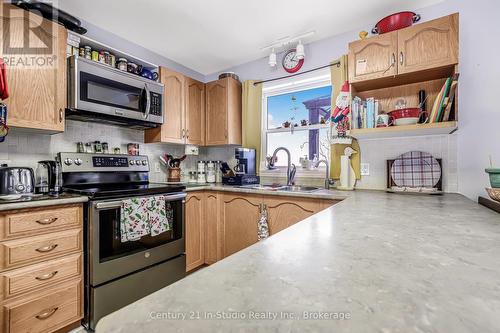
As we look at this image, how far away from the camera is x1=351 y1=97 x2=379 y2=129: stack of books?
6.25 feet

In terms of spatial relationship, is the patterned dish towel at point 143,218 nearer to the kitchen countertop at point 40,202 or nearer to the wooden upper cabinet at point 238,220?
the kitchen countertop at point 40,202

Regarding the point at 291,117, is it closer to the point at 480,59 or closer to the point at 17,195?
the point at 480,59

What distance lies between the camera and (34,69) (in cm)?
164

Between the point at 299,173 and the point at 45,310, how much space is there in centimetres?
226

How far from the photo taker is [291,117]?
2830 mm

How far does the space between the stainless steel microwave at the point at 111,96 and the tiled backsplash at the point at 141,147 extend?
0.17m

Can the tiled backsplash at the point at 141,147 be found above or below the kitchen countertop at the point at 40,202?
above

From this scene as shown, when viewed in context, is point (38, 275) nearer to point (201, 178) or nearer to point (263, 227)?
point (263, 227)

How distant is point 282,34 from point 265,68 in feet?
1.79

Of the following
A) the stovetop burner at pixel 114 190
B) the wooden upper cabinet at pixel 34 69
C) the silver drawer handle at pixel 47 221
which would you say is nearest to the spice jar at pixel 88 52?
the wooden upper cabinet at pixel 34 69

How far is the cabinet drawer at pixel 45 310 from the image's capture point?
129 cm

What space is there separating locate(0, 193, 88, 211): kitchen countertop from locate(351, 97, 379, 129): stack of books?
2063mm

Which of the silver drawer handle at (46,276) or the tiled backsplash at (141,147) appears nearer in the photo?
the silver drawer handle at (46,276)

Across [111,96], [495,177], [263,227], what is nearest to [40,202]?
[111,96]
